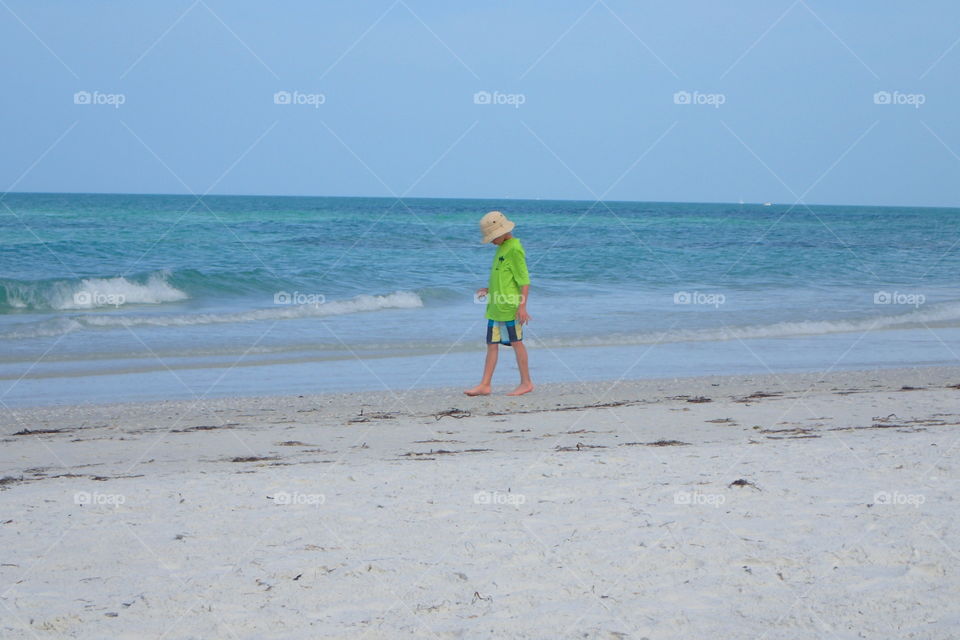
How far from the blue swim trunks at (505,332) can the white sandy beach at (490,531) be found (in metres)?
1.31

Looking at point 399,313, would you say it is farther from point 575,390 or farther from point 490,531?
point 490,531

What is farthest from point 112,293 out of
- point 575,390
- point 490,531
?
point 490,531

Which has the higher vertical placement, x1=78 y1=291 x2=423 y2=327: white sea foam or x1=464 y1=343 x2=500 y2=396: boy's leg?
x1=78 y1=291 x2=423 y2=327: white sea foam

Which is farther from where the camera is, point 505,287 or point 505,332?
point 505,332

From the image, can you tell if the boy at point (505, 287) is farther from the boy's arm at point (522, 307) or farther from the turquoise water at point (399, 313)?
the turquoise water at point (399, 313)

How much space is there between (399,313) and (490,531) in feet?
38.5

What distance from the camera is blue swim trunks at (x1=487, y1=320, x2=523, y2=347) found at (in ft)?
27.3

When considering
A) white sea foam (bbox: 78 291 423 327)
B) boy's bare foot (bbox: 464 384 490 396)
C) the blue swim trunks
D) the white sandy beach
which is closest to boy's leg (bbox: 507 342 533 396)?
the blue swim trunks

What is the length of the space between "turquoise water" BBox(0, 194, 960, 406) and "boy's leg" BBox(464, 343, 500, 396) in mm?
1152

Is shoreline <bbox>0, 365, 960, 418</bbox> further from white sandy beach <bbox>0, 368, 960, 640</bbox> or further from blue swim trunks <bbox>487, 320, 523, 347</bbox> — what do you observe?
white sandy beach <bbox>0, 368, 960, 640</bbox>

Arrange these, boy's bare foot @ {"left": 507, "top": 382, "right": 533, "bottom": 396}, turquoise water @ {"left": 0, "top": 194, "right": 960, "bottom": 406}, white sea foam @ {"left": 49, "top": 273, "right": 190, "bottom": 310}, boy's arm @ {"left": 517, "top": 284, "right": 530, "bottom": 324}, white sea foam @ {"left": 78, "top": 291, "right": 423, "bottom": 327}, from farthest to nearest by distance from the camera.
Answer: white sea foam @ {"left": 49, "top": 273, "right": 190, "bottom": 310}, white sea foam @ {"left": 78, "top": 291, "right": 423, "bottom": 327}, turquoise water @ {"left": 0, "top": 194, "right": 960, "bottom": 406}, boy's bare foot @ {"left": 507, "top": 382, "right": 533, "bottom": 396}, boy's arm @ {"left": 517, "top": 284, "right": 530, "bottom": 324}

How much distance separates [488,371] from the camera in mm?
8578

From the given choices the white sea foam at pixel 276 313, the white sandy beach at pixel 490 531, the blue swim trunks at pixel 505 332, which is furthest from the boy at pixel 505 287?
the white sea foam at pixel 276 313

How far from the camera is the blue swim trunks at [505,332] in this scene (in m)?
8.34
